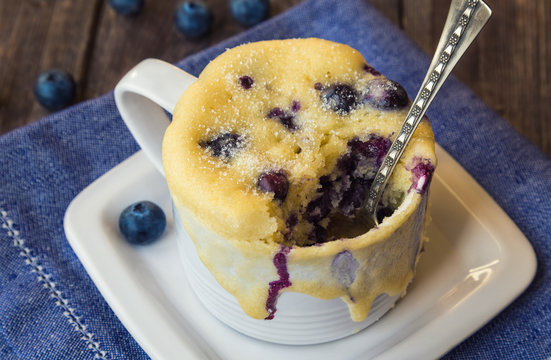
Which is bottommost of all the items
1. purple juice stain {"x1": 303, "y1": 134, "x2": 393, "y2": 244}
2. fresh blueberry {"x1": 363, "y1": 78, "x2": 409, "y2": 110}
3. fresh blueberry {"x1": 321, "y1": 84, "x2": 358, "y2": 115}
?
purple juice stain {"x1": 303, "y1": 134, "x2": 393, "y2": 244}

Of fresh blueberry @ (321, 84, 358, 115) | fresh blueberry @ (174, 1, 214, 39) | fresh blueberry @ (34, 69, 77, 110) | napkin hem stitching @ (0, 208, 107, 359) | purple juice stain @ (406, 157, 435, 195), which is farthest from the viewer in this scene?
fresh blueberry @ (174, 1, 214, 39)

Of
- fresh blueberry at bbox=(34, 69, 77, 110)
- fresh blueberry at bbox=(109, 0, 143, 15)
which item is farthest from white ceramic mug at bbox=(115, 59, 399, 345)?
fresh blueberry at bbox=(109, 0, 143, 15)

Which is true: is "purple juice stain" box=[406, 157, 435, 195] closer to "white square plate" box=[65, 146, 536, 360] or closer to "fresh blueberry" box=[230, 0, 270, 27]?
"white square plate" box=[65, 146, 536, 360]

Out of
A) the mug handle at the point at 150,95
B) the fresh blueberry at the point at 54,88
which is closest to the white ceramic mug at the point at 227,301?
the mug handle at the point at 150,95

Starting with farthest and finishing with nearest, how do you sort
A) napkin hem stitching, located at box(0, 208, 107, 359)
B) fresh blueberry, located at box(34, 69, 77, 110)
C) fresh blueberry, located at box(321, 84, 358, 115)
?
fresh blueberry, located at box(34, 69, 77, 110) < napkin hem stitching, located at box(0, 208, 107, 359) < fresh blueberry, located at box(321, 84, 358, 115)

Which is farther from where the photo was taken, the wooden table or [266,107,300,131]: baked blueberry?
the wooden table

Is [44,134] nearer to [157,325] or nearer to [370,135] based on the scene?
[157,325]
